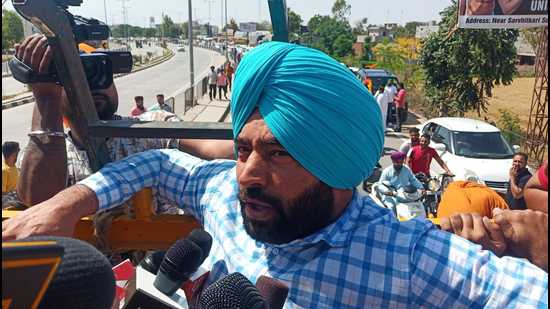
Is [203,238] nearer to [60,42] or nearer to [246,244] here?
[246,244]

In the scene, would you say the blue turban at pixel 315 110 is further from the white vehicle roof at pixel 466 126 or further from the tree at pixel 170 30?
the tree at pixel 170 30

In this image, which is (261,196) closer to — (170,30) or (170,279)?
(170,279)

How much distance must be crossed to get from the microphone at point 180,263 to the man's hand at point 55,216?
1.61 ft

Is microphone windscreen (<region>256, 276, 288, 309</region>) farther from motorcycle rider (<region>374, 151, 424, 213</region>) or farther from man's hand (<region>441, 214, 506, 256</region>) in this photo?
motorcycle rider (<region>374, 151, 424, 213</region>)

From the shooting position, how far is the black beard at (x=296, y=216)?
1469mm

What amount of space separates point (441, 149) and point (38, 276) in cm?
894

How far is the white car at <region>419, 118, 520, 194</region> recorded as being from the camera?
8.42 m

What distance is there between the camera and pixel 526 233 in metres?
1.58

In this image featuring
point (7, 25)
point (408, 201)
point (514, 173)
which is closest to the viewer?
point (7, 25)

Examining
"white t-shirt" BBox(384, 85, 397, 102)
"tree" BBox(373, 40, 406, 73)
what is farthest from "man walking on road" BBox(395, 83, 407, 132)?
"tree" BBox(373, 40, 406, 73)

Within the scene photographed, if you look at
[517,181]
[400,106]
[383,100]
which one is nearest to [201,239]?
[517,181]

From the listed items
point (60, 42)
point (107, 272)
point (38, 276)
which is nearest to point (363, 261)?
point (107, 272)

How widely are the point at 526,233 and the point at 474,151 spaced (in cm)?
797

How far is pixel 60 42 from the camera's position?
1.69 metres
